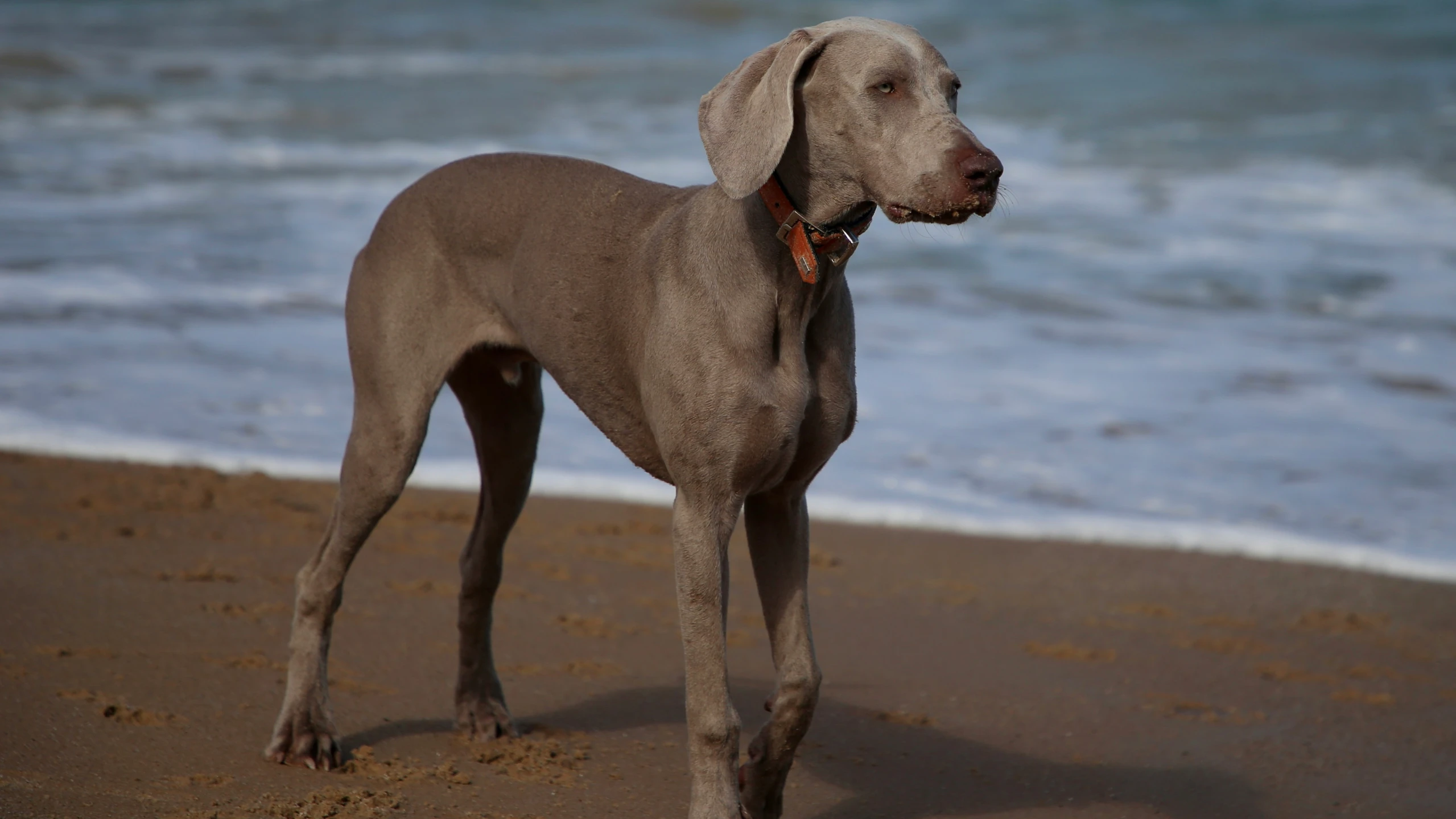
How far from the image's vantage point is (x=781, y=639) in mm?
3424

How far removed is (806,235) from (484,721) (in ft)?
6.06

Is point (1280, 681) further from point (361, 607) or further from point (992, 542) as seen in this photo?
point (361, 607)

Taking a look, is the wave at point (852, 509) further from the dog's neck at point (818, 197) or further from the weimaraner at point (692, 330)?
the dog's neck at point (818, 197)

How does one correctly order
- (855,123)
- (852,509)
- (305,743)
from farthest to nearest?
1. (852,509)
2. (305,743)
3. (855,123)

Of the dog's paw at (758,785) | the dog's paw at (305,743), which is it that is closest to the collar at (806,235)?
the dog's paw at (758,785)

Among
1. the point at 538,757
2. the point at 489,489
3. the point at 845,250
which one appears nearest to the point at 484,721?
the point at 538,757

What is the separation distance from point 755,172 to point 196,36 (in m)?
25.4

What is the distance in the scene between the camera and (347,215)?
12.3 metres

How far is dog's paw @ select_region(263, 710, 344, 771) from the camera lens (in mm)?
3871

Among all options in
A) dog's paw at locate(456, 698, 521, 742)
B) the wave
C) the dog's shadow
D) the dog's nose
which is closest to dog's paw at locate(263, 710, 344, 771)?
the dog's shadow

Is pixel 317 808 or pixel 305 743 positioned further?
pixel 305 743

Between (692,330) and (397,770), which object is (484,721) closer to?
(397,770)

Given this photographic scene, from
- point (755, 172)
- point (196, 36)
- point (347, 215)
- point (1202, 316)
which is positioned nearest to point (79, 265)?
point (347, 215)

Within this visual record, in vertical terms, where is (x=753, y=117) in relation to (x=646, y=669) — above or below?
above
